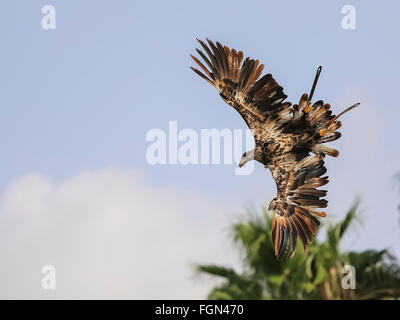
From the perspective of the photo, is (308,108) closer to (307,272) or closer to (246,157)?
(246,157)

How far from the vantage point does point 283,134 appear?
13.0 meters

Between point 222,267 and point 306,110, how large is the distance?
379 inches

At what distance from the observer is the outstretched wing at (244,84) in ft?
43.2

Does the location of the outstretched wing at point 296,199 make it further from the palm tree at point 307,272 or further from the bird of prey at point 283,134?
the palm tree at point 307,272

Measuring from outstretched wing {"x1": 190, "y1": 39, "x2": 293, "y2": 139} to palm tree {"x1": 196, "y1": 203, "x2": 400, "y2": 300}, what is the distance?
7556mm

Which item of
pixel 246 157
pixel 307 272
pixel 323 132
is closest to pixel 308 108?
pixel 323 132

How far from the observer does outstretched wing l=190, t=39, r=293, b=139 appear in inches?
518

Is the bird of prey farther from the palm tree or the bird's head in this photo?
the palm tree

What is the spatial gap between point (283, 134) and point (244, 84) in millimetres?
1052

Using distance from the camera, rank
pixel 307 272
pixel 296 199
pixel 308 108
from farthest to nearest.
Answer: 1. pixel 307 272
2. pixel 296 199
3. pixel 308 108

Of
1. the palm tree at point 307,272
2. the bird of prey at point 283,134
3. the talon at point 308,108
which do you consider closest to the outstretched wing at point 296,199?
the bird of prey at point 283,134

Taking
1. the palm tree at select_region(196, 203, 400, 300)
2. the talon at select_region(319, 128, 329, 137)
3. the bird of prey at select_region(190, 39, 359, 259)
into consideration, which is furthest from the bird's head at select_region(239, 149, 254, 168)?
the palm tree at select_region(196, 203, 400, 300)
